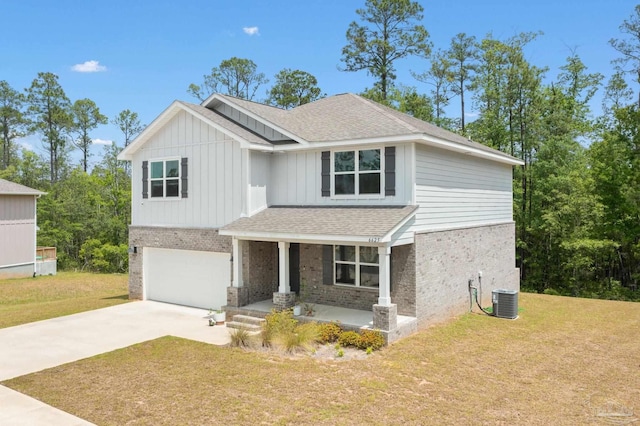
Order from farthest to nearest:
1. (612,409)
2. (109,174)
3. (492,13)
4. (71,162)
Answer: (71,162), (109,174), (492,13), (612,409)

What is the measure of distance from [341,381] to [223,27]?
2374 centimetres

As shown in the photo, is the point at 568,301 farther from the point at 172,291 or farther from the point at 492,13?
the point at 492,13

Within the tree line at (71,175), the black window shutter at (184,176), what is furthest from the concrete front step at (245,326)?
the tree line at (71,175)

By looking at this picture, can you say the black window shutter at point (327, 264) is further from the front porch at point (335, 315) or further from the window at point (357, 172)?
the window at point (357, 172)

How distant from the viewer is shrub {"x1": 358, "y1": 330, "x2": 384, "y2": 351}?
10.8 meters

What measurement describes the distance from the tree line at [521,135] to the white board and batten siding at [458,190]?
Result: 27.0 feet

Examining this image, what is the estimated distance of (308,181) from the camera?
1455 centimetres

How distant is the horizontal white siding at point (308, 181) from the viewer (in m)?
12.7

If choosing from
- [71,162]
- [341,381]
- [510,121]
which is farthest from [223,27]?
[71,162]

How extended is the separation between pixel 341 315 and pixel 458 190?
596 cm

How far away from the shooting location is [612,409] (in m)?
7.54

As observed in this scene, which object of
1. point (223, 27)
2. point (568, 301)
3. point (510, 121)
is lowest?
point (568, 301)

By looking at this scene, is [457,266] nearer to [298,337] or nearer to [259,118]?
[298,337]

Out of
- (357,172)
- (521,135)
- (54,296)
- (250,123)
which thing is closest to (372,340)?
(357,172)
